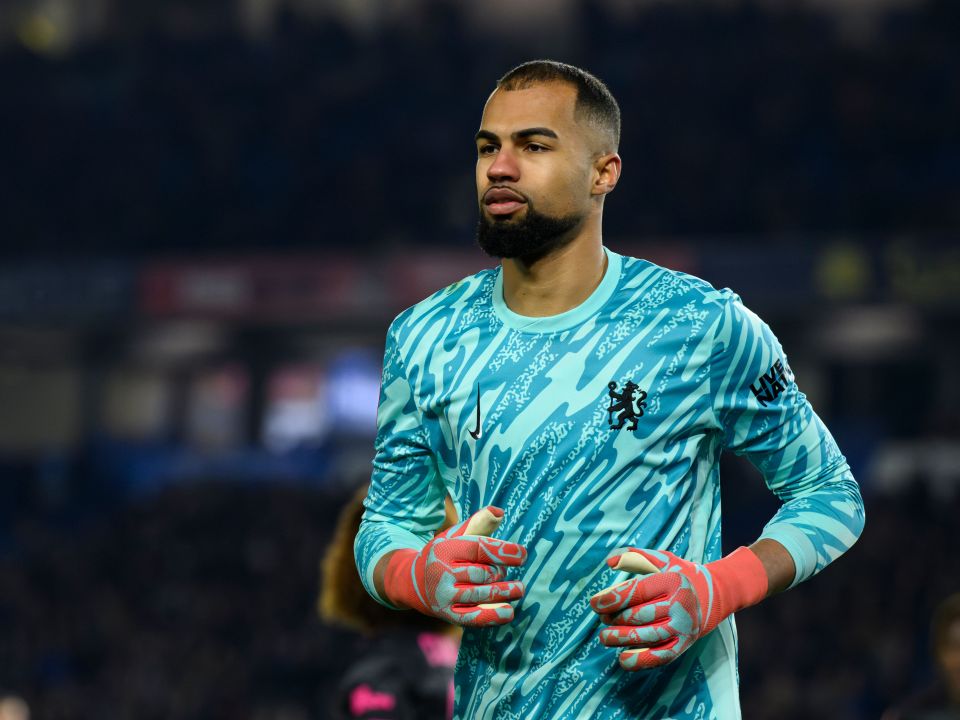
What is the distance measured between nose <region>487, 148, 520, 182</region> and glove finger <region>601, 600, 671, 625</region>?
734mm

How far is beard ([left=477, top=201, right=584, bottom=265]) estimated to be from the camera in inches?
89.9

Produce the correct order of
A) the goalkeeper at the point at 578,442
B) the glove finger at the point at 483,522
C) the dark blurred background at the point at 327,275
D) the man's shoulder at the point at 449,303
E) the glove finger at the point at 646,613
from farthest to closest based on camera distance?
the dark blurred background at the point at 327,275 → the man's shoulder at the point at 449,303 → the goalkeeper at the point at 578,442 → the glove finger at the point at 483,522 → the glove finger at the point at 646,613

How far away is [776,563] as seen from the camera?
221 cm

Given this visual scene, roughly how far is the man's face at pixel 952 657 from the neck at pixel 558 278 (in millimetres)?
2714

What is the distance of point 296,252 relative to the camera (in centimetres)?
1795

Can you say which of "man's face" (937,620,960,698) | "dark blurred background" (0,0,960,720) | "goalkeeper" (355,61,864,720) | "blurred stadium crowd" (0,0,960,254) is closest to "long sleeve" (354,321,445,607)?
"goalkeeper" (355,61,864,720)

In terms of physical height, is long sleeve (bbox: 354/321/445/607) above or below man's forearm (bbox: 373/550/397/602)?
above

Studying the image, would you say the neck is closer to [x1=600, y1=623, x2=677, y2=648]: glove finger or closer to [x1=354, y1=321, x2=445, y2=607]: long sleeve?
[x1=354, y1=321, x2=445, y2=607]: long sleeve

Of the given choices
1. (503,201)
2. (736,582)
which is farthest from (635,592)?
(503,201)

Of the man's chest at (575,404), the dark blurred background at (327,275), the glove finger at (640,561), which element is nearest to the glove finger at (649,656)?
the glove finger at (640,561)

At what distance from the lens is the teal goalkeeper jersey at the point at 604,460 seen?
2.22 m

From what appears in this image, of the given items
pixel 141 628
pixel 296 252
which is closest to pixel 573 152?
pixel 141 628

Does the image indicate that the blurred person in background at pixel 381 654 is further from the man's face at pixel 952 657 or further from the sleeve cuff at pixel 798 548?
the man's face at pixel 952 657

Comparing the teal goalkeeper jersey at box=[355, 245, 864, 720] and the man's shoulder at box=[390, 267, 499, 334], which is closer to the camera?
the teal goalkeeper jersey at box=[355, 245, 864, 720]
